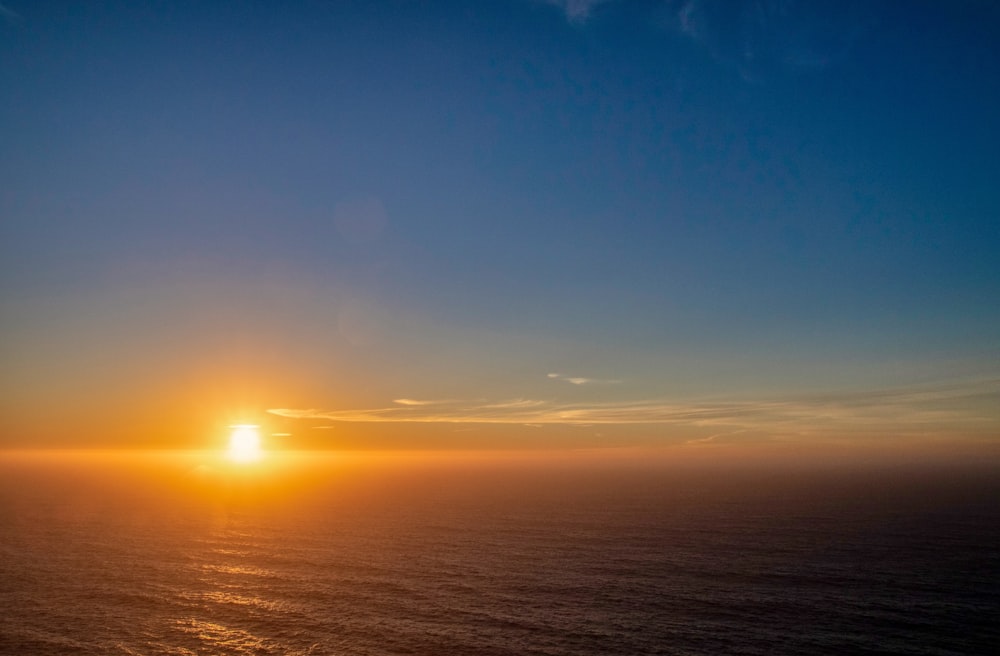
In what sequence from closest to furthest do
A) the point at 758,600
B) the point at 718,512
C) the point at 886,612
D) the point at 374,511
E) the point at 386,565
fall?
the point at 886,612 < the point at 758,600 < the point at 386,565 < the point at 718,512 < the point at 374,511

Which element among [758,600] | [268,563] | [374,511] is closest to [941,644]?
[758,600]

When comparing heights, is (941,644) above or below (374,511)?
above

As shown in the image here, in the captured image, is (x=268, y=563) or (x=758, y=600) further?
(x=268, y=563)

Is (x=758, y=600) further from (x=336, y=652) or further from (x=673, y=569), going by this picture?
(x=336, y=652)

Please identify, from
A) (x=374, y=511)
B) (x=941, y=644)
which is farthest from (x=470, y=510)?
(x=941, y=644)

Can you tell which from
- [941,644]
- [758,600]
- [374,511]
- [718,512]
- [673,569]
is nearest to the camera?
[941,644]

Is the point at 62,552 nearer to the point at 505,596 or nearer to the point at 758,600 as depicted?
the point at 505,596
